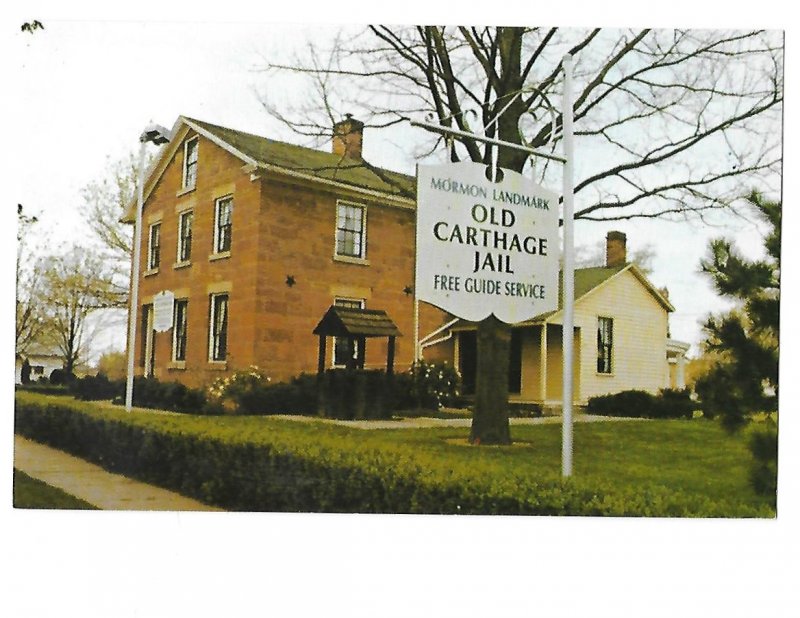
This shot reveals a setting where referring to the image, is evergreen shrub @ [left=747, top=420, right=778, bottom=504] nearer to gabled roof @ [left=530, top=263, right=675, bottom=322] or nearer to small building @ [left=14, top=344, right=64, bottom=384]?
gabled roof @ [left=530, top=263, right=675, bottom=322]

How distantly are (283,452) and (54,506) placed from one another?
93.7 inches

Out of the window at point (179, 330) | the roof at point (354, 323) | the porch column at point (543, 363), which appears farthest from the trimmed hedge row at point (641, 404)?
the window at point (179, 330)

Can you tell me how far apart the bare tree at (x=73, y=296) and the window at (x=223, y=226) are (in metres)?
1.28

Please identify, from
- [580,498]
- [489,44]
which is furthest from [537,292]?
[489,44]

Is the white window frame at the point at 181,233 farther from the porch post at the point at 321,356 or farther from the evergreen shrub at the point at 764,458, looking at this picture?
the evergreen shrub at the point at 764,458

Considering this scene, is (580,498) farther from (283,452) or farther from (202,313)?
(202,313)

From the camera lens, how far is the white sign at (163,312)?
896 cm

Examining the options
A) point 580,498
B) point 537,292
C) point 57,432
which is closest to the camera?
point 580,498

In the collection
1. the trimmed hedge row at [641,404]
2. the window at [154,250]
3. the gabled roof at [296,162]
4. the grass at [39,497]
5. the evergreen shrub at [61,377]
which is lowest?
the grass at [39,497]

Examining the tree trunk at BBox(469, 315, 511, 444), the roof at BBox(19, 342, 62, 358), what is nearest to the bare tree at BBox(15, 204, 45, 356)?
the roof at BBox(19, 342, 62, 358)

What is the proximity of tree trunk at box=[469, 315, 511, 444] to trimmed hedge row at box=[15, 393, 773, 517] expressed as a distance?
76 cm

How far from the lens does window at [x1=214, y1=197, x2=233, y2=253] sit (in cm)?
885

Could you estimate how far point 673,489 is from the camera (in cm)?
823

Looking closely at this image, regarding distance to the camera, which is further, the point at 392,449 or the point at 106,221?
the point at 106,221
